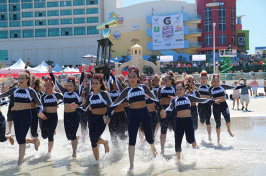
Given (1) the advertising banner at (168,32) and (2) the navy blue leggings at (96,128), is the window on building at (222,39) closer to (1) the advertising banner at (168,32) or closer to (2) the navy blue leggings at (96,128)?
(1) the advertising banner at (168,32)

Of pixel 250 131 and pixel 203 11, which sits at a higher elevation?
pixel 203 11

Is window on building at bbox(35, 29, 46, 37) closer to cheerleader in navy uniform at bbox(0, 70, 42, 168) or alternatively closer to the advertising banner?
the advertising banner

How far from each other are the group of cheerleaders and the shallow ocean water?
279 mm

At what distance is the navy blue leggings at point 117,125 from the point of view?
8836 millimetres

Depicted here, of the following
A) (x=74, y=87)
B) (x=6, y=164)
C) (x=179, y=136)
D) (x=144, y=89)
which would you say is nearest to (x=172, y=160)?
(x=179, y=136)

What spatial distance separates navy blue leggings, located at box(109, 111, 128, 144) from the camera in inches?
348

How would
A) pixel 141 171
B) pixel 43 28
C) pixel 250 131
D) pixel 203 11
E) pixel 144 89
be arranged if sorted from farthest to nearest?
1. pixel 43 28
2. pixel 203 11
3. pixel 250 131
4. pixel 144 89
5. pixel 141 171

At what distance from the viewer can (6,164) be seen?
7.45 meters

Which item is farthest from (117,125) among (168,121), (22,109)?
(22,109)

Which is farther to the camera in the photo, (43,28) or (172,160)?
(43,28)

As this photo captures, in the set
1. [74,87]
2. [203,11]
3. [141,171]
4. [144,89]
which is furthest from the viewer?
[203,11]

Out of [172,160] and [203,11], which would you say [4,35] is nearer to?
[203,11]

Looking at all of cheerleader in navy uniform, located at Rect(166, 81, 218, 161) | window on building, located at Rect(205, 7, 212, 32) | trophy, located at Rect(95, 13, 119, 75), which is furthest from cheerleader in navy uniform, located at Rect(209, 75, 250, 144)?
window on building, located at Rect(205, 7, 212, 32)

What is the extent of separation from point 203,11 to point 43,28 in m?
36.2
